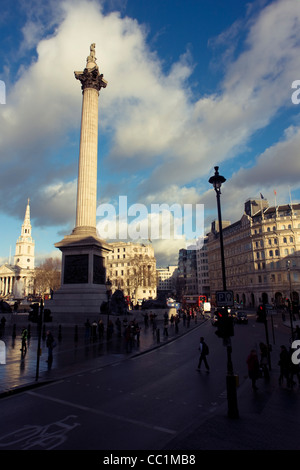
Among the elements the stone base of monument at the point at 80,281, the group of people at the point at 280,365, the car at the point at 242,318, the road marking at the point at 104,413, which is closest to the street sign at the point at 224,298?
the group of people at the point at 280,365

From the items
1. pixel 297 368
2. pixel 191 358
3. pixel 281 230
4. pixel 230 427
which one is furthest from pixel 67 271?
pixel 281 230

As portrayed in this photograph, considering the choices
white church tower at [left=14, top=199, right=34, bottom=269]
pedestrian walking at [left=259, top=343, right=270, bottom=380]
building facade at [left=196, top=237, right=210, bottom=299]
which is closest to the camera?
pedestrian walking at [left=259, top=343, right=270, bottom=380]

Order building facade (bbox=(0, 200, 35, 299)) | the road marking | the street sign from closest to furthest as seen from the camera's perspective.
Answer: the road marking
the street sign
building facade (bbox=(0, 200, 35, 299))

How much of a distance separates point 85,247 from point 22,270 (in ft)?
380

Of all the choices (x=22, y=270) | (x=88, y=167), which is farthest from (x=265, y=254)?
(x=22, y=270)

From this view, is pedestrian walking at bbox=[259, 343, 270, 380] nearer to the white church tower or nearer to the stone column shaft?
the stone column shaft

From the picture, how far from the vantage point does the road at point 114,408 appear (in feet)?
22.7

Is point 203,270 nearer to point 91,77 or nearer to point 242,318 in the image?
point 242,318

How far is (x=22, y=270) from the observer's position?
13875 cm

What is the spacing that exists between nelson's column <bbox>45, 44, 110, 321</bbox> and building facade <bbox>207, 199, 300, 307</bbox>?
51.2 metres

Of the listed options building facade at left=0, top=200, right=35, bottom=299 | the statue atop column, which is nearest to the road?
Result: the statue atop column

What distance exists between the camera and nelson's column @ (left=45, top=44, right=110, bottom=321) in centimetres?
3472

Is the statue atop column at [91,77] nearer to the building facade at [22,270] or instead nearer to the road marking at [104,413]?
the road marking at [104,413]

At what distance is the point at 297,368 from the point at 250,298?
77.8m
